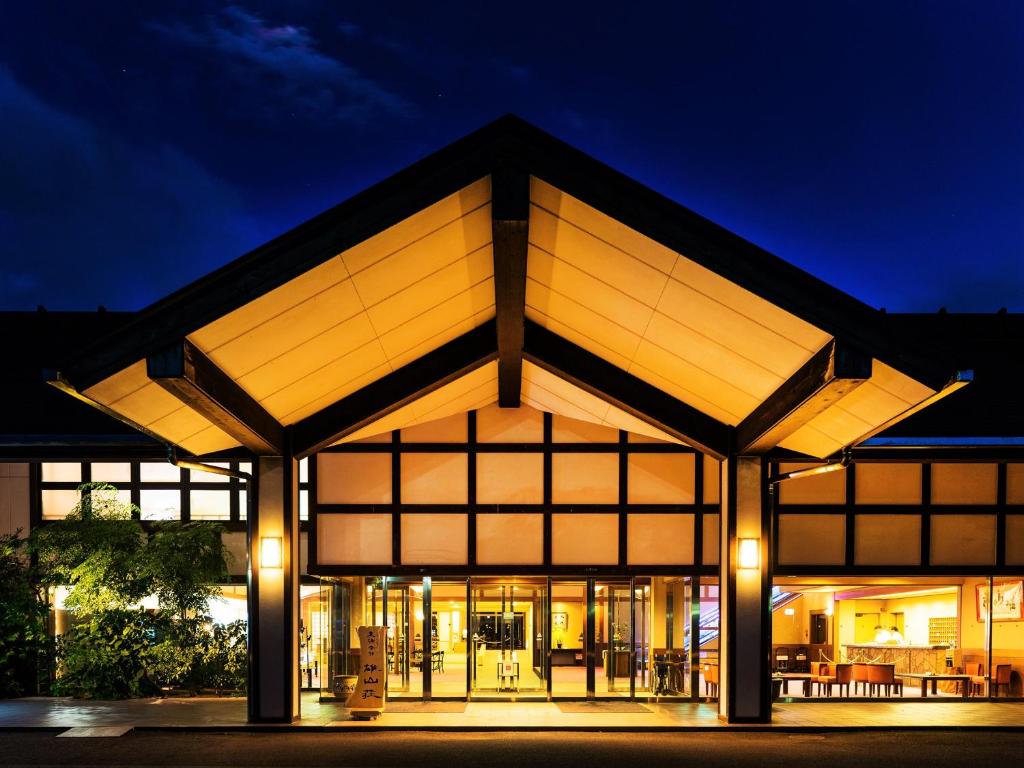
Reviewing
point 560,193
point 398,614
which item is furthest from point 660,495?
point 560,193

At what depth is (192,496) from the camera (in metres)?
14.9

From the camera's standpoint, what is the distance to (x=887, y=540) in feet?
44.8

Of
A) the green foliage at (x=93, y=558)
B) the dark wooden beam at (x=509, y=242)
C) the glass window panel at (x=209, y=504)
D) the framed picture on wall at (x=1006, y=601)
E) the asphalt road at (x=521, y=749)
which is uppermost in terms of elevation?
the dark wooden beam at (x=509, y=242)

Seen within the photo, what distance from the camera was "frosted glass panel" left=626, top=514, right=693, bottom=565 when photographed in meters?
13.7

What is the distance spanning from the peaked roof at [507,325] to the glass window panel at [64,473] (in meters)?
4.38

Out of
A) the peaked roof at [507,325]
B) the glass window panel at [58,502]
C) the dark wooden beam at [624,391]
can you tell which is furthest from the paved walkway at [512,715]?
the dark wooden beam at [624,391]

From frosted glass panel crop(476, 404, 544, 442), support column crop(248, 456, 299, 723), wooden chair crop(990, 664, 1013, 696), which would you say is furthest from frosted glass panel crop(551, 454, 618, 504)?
wooden chair crop(990, 664, 1013, 696)

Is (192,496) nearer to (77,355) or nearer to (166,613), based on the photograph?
(166,613)

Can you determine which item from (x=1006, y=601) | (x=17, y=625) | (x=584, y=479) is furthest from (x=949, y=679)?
(x=17, y=625)

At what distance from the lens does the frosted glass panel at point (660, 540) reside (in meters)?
13.7

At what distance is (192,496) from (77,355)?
7.50m

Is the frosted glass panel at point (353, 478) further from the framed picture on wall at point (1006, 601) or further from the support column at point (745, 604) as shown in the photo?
the framed picture on wall at point (1006, 601)

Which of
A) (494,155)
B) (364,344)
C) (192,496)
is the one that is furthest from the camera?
(192,496)

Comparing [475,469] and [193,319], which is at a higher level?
[193,319]
